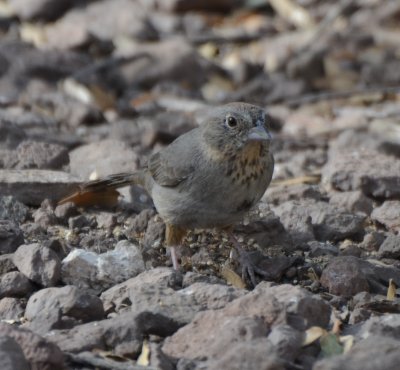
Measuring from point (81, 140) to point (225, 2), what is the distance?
13.3ft

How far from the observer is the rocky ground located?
163 inches

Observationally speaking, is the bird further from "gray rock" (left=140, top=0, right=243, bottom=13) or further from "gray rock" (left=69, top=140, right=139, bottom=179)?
"gray rock" (left=140, top=0, right=243, bottom=13)

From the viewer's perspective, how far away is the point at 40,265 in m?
4.94

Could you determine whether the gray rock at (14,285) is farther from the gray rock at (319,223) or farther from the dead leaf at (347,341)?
the gray rock at (319,223)

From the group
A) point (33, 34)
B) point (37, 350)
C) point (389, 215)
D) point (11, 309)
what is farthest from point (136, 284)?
point (33, 34)

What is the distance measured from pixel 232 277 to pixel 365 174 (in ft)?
5.98

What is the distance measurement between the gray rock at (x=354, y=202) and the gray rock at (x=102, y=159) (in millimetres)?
→ 1405

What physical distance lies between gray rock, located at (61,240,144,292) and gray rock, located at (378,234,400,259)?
149 cm

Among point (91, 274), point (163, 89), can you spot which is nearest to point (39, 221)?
point (91, 274)

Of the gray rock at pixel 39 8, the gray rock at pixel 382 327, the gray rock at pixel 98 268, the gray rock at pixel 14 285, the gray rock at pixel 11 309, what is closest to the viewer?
the gray rock at pixel 382 327

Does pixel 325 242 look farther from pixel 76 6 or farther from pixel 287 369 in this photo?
pixel 76 6

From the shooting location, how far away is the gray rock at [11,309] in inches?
185

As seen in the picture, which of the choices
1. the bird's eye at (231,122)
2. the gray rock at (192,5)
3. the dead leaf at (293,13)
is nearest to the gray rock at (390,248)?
the bird's eye at (231,122)

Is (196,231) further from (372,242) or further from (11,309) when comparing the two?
(11,309)
